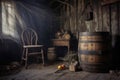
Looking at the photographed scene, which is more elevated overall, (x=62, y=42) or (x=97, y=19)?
(x=97, y=19)

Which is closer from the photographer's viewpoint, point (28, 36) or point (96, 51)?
point (96, 51)

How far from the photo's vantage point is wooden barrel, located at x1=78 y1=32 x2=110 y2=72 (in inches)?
128

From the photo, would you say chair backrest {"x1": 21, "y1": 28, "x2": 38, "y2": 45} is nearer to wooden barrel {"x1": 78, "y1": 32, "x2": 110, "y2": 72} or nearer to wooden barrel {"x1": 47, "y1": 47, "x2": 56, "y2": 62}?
wooden barrel {"x1": 47, "y1": 47, "x2": 56, "y2": 62}

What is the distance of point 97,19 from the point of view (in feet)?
14.3

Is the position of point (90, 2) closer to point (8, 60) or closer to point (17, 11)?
point (17, 11)

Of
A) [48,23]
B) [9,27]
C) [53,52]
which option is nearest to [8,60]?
[9,27]

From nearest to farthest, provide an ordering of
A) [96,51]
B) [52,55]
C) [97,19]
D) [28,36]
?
[96,51]
[97,19]
[28,36]
[52,55]

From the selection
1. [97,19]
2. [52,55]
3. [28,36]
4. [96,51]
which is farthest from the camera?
[52,55]

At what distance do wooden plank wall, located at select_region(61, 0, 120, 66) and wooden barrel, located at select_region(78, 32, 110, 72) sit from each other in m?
0.76

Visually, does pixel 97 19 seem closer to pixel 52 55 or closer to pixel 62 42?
pixel 62 42

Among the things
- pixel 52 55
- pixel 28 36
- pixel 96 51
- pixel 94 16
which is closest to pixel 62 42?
pixel 52 55

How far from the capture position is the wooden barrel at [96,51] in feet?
10.6

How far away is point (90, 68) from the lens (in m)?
3.33

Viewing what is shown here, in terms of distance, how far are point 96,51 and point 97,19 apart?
4.70 ft
